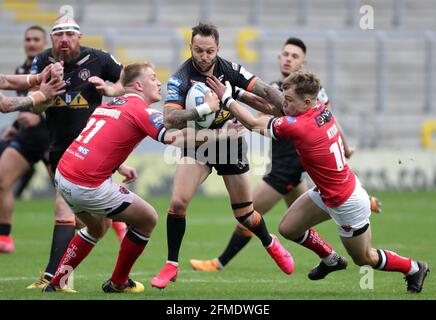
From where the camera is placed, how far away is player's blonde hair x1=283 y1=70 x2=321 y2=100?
28.2 feet

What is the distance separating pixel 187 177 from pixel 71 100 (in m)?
1.29

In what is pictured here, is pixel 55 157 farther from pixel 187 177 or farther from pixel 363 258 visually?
pixel 363 258

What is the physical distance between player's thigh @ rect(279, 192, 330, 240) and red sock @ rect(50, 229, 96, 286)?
5.61 ft

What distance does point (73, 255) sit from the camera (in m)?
8.92

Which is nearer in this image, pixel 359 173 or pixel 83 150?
pixel 83 150

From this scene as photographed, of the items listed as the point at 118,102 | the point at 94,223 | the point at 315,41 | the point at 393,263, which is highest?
the point at 118,102

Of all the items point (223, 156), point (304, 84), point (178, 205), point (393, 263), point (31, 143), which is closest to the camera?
point (304, 84)

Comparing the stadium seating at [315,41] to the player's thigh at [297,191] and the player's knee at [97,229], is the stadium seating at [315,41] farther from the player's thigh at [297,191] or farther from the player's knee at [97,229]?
the player's knee at [97,229]

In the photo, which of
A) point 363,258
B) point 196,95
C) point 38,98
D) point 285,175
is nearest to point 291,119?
point 196,95

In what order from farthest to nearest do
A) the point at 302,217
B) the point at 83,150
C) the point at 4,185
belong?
the point at 4,185 → the point at 302,217 → the point at 83,150

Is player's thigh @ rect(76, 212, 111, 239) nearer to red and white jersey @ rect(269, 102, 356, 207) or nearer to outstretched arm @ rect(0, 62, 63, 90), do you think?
outstretched arm @ rect(0, 62, 63, 90)

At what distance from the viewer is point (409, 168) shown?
20781 millimetres

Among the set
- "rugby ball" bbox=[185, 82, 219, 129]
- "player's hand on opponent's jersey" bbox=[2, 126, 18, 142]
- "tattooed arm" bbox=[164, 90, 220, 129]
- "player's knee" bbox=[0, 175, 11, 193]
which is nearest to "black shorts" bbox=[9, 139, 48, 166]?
"player's hand on opponent's jersey" bbox=[2, 126, 18, 142]
